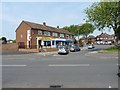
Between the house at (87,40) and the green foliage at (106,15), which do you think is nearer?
the green foliage at (106,15)

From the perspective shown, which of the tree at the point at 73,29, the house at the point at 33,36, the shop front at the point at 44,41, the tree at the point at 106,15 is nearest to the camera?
the tree at the point at 106,15

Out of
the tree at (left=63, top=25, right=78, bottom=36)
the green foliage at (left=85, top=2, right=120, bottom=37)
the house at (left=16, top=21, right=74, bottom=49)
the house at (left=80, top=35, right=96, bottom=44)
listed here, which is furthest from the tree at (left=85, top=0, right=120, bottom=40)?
the house at (left=80, top=35, right=96, bottom=44)

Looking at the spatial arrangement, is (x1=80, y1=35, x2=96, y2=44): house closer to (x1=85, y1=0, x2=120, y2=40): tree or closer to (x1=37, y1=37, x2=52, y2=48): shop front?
(x1=37, y1=37, x2=52, y2=48): shop front

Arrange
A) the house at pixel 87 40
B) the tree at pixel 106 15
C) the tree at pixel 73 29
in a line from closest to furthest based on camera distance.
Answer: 1. the tree at pixel 106 15
2. the tree at pixel 73 29
3. the house at pixel 87 40

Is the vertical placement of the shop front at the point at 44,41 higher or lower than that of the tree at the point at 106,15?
lower

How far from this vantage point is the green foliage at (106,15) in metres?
42.4

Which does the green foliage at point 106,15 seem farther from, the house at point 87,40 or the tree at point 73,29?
the house at point 87,40

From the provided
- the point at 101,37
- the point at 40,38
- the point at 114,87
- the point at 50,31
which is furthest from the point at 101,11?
the point at 101,37

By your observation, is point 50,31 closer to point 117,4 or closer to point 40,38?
point 40,38

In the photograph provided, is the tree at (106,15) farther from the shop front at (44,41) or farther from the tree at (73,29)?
the tree at (73,29)

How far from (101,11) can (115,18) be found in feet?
10.1

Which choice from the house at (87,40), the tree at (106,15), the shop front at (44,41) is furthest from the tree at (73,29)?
the tree at (106,15)

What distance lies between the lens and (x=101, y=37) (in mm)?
169000

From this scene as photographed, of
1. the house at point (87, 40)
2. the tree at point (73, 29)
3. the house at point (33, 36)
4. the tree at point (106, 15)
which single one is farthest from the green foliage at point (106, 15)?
the house at point (87, 40)
